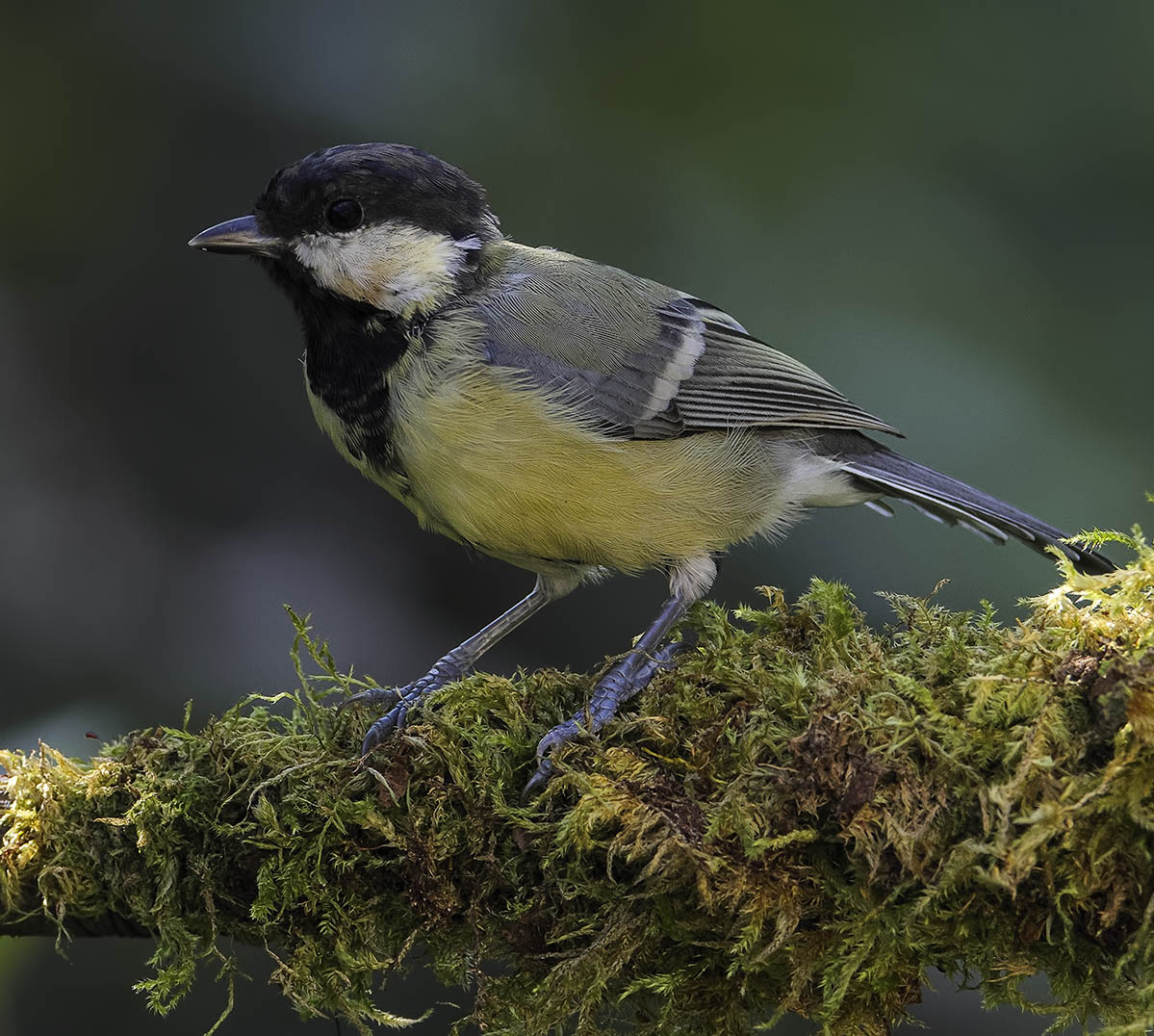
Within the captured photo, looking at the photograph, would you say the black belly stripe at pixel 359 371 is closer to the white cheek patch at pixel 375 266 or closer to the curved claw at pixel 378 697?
the white cheek patch at pixel 375 266

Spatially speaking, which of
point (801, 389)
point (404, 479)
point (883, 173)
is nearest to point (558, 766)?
point (404, 479)

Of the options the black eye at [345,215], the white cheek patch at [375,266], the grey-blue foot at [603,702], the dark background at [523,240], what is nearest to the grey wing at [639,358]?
the white cheek patch at [375,266]

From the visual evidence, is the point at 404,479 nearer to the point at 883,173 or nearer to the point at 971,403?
the point at 971,403

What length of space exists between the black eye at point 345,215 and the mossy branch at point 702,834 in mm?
952

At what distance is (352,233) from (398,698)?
1.02 meters

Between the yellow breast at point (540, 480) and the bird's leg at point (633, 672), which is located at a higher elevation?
the yellow breast at point (540, 480)

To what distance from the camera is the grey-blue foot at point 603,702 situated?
1750 mm

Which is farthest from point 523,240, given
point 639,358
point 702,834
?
point 702,834

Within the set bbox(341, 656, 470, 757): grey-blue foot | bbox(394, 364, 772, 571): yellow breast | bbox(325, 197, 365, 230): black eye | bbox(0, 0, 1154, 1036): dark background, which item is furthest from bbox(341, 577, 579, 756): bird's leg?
bbox(325, 197, 365, 230): black eye

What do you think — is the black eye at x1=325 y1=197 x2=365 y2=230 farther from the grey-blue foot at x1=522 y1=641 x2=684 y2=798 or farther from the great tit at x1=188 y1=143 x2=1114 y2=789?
the grey-blue foot at x1=522 y1=641 x2=684 y2=798

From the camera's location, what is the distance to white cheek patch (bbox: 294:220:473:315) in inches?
95.3

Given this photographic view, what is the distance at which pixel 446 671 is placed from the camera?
8.24ft

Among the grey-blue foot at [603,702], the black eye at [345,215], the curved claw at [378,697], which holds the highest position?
the black eye at [345,215]

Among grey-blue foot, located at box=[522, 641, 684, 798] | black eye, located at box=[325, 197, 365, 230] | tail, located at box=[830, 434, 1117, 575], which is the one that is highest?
black eye, located at box=[325, 197, 365, 230]
